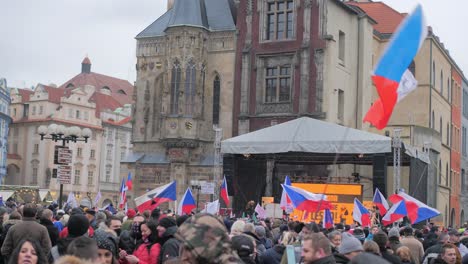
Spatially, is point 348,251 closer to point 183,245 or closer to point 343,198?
point 183,245

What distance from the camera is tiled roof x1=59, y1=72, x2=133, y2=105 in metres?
105

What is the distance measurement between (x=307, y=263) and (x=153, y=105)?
1602 inches

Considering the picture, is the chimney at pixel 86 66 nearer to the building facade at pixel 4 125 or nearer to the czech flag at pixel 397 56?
the building facade at pixel 4 125

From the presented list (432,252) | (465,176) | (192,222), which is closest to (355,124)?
(465,176)

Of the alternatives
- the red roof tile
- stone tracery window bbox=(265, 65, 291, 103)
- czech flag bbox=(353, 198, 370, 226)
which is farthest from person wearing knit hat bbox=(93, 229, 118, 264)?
the red roof tile

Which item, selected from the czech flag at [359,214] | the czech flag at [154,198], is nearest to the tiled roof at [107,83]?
the czech flag at [359,214]

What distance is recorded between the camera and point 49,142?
83125mm

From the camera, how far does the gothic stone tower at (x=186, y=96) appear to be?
144 ft

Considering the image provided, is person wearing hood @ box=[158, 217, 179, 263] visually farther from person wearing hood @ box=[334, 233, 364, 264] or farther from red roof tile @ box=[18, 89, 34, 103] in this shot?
red roof tile @ box=[18, 89, 34, 103]

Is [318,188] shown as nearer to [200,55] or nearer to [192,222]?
[200,55]

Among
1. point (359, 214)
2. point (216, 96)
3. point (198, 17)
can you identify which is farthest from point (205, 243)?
point (198, 17)

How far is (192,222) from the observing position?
377cm

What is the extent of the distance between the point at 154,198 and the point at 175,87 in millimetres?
26457

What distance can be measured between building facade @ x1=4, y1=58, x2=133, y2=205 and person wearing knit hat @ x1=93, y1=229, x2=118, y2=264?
3030 inches
